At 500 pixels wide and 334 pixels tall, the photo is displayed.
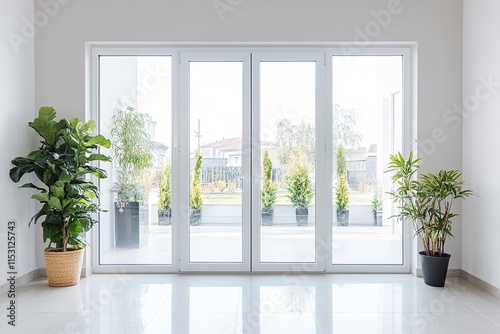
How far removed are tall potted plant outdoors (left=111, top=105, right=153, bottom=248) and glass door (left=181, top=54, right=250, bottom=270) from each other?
510 mm

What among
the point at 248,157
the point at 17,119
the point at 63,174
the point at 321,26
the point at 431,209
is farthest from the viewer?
the point at 248,157

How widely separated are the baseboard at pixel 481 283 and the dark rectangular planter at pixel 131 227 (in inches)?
139

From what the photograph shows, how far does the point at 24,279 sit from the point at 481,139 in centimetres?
489

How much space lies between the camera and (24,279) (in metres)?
4.24

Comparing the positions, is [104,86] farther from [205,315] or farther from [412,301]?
[412,301]

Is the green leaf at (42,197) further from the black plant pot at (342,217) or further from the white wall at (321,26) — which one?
the black plant pot at (342,217)

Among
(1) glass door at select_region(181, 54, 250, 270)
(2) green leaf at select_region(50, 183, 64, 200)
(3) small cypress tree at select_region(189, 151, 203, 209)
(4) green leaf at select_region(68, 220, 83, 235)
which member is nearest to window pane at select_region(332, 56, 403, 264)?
(1) glass door at select_region(181, 54, 250, 270)

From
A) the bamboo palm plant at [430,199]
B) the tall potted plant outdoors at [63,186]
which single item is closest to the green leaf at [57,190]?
the tall potted plant outdoors at [63,186]

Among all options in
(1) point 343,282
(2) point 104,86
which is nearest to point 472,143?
(1) point 343,282

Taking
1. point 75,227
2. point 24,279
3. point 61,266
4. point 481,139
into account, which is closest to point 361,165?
point 481,139

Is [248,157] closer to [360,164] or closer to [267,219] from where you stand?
[267,219]

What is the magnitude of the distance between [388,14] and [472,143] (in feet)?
5.42

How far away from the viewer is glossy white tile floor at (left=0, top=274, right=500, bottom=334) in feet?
10.1

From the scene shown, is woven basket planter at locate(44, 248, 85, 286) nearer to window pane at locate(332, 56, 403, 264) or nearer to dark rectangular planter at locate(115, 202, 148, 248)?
dark rectangular planter at locate(115, 202, 148, 248)
